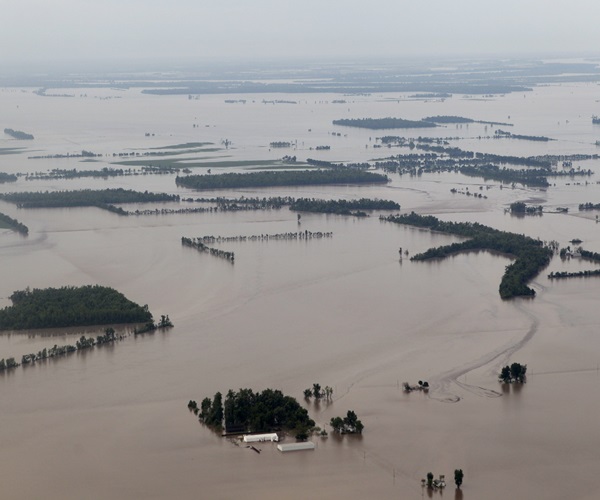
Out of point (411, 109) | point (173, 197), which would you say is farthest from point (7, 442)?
point (411, 109)

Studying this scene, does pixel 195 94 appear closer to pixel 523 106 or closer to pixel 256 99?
pixel 256 99

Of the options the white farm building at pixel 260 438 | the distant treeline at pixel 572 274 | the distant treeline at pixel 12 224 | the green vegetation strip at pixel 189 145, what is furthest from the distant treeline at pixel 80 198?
the white farm building at pixel 260 438

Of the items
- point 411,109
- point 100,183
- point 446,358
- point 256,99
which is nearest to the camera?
point 446,358

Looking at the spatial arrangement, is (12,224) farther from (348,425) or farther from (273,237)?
(348,425)

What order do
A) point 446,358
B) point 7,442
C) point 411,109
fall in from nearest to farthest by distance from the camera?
point 7,442 < point 446,358 < point 411,109

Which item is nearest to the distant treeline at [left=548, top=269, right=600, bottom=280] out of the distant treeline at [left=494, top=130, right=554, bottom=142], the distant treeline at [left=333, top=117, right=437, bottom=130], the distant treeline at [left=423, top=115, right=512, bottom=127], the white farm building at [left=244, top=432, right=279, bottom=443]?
the white farm building at [left=244, top=432, right=279, bottom=443]

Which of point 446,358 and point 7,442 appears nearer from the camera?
point 7,442

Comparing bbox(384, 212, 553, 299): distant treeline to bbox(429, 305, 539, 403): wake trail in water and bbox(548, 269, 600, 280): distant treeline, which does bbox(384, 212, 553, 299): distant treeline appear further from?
bbox(429, 305, 539, 403): wake trail in water
